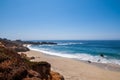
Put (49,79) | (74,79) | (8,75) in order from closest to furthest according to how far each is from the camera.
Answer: (8,75) → (49,79) → (74,79)

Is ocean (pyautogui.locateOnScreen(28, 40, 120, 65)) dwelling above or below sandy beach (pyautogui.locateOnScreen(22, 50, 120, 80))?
below

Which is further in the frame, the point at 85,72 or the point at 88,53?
the point at 88,53

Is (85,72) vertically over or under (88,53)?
over

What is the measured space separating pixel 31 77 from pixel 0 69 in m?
1.13

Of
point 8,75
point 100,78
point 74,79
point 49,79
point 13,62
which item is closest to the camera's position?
point 8,75

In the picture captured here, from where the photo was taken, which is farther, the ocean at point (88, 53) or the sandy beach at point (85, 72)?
the ocean at point (88, 53)

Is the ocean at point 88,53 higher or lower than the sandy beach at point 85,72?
lower

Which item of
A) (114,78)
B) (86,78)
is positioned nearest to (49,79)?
(86,78)

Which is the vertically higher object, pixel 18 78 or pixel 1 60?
pixel 1 60

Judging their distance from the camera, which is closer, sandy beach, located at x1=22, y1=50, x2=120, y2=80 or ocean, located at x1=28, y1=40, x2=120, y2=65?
sandy beach, located at x1=22, y1=50, x2=120, y2=80

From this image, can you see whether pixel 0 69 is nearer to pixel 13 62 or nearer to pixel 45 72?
pixel 13 62

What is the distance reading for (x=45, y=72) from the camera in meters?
7.46

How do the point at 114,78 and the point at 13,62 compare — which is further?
the point at 114,78

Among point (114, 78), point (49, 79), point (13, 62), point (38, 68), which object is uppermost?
point (13, 62)
